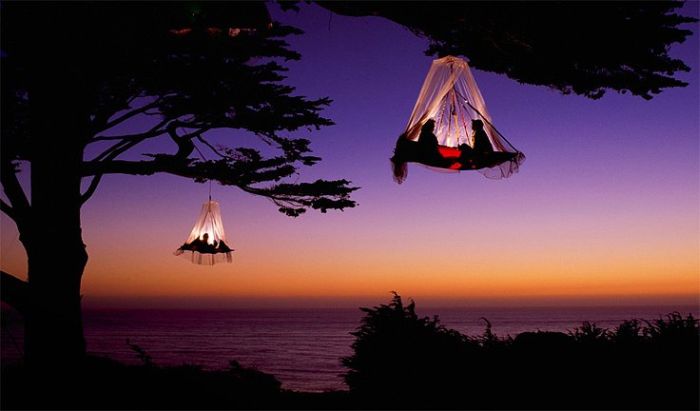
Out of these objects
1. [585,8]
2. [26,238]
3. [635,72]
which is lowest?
[26,238]

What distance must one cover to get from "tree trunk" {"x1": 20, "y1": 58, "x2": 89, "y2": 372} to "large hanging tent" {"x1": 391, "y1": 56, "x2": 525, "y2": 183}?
3297 mm

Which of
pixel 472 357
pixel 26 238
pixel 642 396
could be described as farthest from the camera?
pixel 26 238

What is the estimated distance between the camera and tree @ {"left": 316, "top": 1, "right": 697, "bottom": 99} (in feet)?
15.0

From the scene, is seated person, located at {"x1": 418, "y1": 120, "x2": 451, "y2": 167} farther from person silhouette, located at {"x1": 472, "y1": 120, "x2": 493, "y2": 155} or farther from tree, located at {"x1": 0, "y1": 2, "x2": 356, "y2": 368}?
tree, located at {"x1": 0, "y1": 2, "x2": 356, "y2": 368}

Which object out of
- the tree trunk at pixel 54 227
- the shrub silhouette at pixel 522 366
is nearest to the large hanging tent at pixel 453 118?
the shrub silhouette at pixel 522 366

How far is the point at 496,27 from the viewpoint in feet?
15.6

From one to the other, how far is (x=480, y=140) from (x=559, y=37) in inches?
44.3

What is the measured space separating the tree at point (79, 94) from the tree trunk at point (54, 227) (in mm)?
10

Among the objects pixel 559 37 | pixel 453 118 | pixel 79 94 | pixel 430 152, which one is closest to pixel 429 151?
pixel 430 152

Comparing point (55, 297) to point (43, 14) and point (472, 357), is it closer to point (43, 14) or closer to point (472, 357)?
point (43, 14)

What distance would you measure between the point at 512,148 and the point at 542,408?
2402 mm

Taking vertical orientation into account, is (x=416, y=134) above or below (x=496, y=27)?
below

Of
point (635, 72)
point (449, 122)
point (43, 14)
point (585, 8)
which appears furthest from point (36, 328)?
point (635, 72)

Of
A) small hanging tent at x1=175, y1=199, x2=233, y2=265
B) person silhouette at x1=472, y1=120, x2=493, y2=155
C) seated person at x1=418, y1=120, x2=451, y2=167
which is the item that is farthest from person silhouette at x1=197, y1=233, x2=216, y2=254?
person silhouette at x1=472, y1=120, x2=493, y2=155
